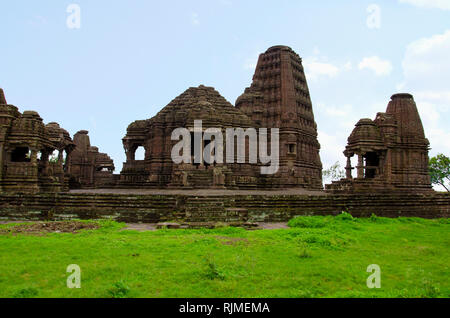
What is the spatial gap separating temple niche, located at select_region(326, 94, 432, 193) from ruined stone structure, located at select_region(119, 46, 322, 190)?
5305mm

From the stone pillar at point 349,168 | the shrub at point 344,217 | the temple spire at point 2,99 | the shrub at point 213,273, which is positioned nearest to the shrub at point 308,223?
the shrub at point 344,217

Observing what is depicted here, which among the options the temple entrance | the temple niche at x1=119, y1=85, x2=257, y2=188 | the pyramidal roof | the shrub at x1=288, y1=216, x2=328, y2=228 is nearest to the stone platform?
the shrub at x1=288, y1=216, x2=328, y2=228

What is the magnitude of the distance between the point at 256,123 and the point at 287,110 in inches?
112

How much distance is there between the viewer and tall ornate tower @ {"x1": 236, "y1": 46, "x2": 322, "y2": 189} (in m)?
27.2

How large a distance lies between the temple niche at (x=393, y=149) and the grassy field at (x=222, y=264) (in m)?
12.0

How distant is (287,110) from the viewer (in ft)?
92.0

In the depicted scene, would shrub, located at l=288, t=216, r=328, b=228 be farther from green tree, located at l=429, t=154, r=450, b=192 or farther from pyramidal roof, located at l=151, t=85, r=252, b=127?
green tree, located at l=429, t=154, r=450, b=192

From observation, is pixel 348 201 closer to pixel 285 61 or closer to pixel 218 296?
pixel 218 296

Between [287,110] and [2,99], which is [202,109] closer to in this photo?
[287,110]

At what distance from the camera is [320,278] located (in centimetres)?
604
